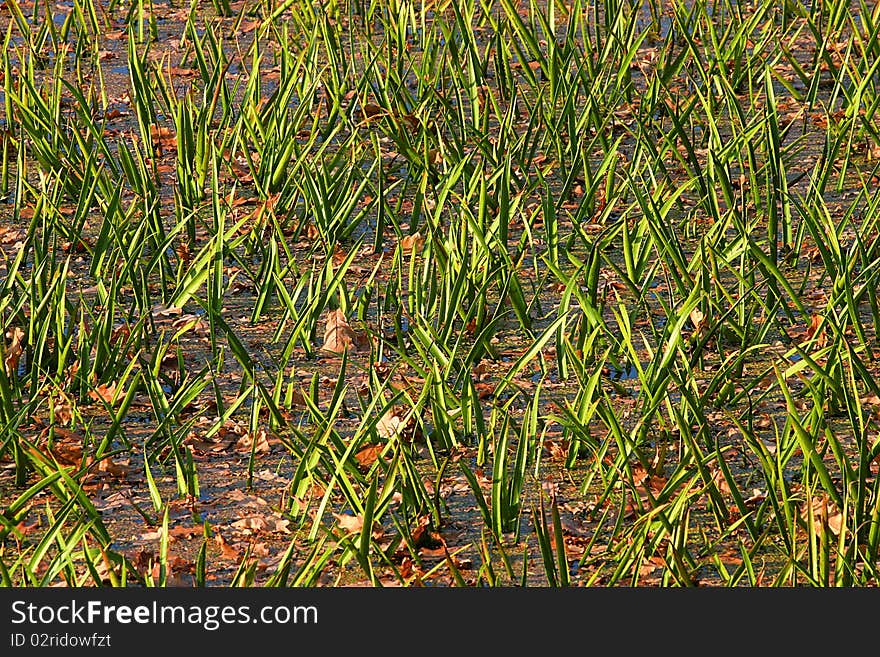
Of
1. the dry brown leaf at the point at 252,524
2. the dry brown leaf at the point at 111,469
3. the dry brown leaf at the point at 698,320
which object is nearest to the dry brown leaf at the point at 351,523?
the dry brown leaf at the point at 252,524

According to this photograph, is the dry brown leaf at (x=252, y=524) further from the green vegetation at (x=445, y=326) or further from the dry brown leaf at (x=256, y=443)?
the dry brown leaf at (x=256, y=443)

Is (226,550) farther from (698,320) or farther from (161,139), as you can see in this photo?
(161,139)

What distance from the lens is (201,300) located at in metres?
3.48

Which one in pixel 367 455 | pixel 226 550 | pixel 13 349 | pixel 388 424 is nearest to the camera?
pixel 226 550

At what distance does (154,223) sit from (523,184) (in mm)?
1242

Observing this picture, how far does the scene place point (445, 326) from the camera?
3.41 meters

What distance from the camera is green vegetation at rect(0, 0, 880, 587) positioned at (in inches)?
110

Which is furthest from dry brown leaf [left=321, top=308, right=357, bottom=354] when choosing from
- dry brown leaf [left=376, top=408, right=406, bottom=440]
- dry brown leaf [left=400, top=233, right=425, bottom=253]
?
dry brown leaf [left=400, top=233, right=425, bottom=253]

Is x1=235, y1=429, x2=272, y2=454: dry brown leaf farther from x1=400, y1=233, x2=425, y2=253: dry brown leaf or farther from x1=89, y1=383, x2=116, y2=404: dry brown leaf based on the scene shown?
x1=400, y1=233, x2=425, y2=253: dry brown leaf

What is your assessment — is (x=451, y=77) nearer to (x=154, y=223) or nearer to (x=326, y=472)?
(x=154, y=223)

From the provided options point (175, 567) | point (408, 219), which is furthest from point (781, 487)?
point (408, 219)

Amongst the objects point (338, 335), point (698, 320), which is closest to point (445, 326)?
point (338, 335)

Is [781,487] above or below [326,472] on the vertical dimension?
above

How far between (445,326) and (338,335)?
313mm
